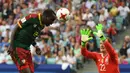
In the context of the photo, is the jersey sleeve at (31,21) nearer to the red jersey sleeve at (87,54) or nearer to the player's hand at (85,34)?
the player's hand at (85,34)

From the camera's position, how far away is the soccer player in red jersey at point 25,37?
8.98m

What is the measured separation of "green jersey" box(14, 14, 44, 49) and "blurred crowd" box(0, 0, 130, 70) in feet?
18.2

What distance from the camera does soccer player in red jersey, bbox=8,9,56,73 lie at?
898 cm

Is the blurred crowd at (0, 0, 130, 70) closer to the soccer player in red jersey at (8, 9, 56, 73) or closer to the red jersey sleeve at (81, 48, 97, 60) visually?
the red jersey sleeve at (81, 48, 97, 60)

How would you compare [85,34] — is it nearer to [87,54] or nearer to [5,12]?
[87,54]

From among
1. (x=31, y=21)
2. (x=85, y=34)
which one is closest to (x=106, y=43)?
(x=85, y=34)

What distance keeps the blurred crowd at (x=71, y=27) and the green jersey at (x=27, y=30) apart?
18.2 feet

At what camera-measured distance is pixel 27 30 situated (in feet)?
29.9

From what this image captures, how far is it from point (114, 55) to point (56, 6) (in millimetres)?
9730

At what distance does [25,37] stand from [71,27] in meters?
7.30

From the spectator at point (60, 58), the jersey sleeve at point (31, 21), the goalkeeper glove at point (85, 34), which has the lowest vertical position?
the goalkeeper glove at point (85, 34)

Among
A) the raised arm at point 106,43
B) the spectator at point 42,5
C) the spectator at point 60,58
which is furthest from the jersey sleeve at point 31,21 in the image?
the spectator at point 42,5

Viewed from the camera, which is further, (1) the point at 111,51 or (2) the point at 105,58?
(2) the point at 105,58

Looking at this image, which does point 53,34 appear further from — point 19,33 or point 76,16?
point 19,33
